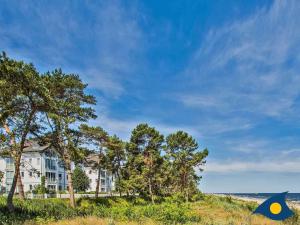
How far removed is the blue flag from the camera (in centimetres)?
1186

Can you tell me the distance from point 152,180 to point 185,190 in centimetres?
653

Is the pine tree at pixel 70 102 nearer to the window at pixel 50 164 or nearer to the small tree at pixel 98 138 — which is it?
the small tree at pixel 98 138

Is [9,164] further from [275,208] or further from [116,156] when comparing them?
[275,208]

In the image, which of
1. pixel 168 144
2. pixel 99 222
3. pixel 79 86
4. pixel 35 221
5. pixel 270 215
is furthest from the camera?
pixel 168 144

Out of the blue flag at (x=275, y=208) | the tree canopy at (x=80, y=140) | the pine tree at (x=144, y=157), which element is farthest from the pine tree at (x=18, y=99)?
the pine tree at (x=144, y=157)

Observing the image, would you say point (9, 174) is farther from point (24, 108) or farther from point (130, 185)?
point (24, 108)

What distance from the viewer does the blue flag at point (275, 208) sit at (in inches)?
467

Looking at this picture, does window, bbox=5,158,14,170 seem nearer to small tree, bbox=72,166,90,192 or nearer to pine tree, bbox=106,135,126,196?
small tree, bbox=72,166,90,192

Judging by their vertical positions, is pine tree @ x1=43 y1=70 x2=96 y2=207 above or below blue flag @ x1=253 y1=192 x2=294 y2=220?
above

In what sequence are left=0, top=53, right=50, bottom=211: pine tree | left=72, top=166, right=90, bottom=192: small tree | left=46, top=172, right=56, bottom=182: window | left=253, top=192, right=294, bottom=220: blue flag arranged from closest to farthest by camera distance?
left=253, top=192, right=294, bottom=220: blue flag → left=0, top=53, right=50, bottom=211: pine tree → left=46, top=172, right=56, bottom=182: window → left=72, top=166, right=90, bottom=192: small tree

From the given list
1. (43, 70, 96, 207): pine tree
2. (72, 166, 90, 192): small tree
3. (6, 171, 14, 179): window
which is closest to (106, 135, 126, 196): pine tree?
(43, 70, 96, 207): pine tree

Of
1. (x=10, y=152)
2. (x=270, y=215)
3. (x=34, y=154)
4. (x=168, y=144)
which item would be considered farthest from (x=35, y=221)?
(x=34, y=154)

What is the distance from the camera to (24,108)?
20.5 m

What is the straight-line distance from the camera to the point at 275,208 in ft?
39.2
